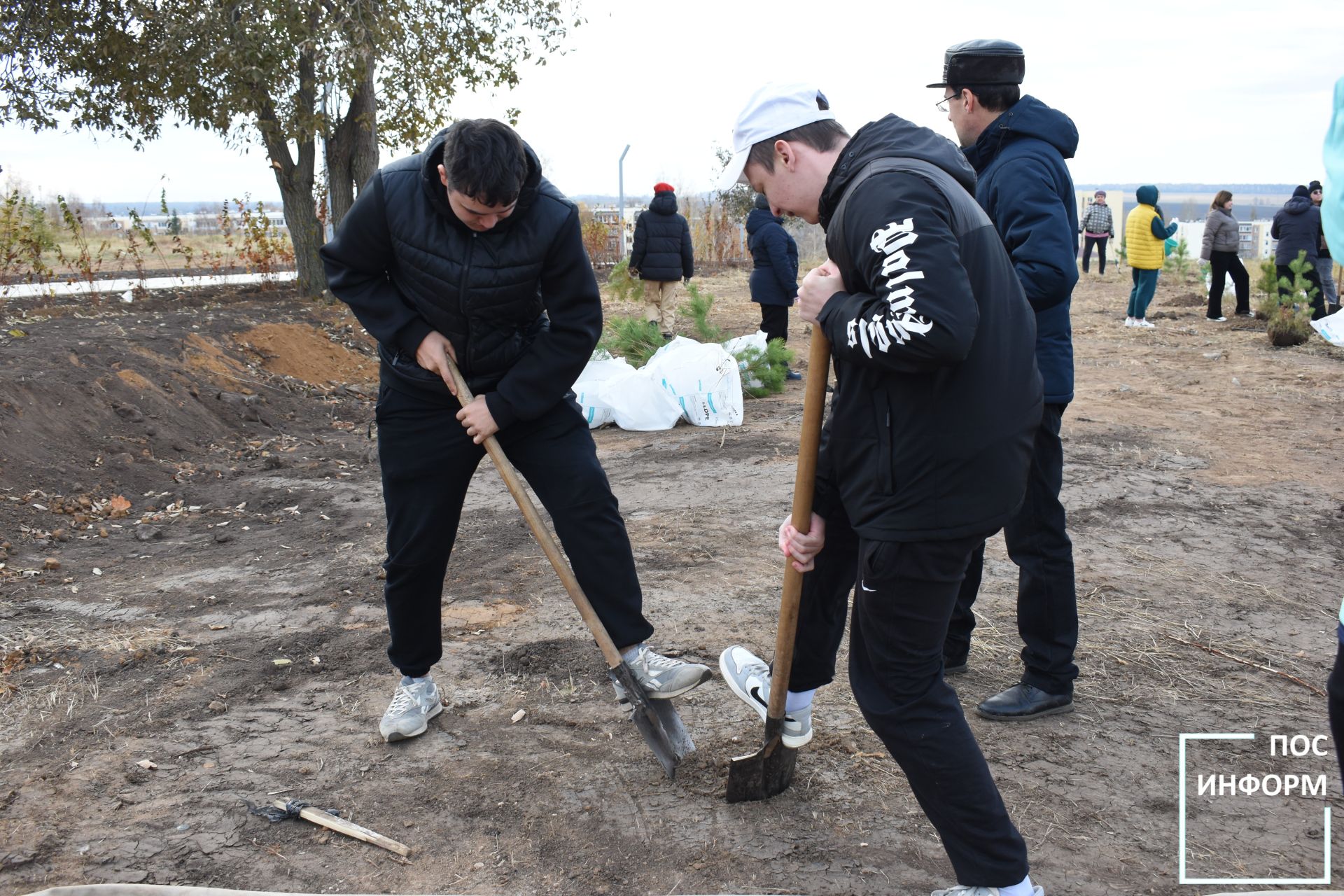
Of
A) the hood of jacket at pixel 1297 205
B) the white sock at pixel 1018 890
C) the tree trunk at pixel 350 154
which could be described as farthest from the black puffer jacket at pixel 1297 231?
the white sock at pixel 1018 890

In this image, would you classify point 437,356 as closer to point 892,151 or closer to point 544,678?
point 544,678

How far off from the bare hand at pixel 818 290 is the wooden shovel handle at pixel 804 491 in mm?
58

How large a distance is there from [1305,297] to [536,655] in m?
10.5

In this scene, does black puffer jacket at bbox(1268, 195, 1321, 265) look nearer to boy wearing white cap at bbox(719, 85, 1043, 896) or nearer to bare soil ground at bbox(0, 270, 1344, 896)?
bare soil ground at bbox(0, 270, 1344, 896)

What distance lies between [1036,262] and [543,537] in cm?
161

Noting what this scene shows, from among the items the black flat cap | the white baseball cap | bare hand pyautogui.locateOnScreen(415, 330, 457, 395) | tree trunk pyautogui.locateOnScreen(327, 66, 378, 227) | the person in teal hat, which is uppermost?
tree trunk pyautogui.locateOnScreen(327, 66, 378, 227)

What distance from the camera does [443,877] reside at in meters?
2.49

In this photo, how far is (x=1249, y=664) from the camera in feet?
11.4

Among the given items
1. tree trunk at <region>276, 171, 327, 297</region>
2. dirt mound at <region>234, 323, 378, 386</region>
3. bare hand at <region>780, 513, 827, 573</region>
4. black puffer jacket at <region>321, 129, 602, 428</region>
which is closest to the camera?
bare hand at <region>780, 513, 827, 573</region>

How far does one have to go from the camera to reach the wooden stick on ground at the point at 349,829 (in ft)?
8.48

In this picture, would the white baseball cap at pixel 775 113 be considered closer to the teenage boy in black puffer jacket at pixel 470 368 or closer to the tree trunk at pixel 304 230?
the teenage boy in black puffer jacket at pixel 470 368

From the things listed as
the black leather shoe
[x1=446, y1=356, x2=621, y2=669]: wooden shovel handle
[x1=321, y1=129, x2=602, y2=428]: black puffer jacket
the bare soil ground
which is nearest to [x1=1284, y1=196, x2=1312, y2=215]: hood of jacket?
the bare soil ground

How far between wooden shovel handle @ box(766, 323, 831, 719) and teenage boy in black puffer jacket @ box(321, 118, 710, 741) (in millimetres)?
516

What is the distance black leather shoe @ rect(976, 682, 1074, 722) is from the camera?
3.12 metres
